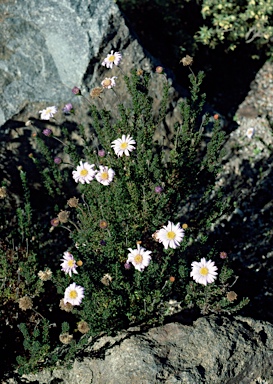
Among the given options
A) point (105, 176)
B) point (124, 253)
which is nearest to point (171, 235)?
point (124, 253)

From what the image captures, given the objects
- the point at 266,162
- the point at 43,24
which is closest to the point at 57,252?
the point at 43,24

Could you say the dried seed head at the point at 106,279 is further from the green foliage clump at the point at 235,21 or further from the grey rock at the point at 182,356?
the green foliage clump at the point at 235,21

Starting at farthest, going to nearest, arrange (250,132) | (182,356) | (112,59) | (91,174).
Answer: (250,132) < (112,59) < (91,174) < (182,356)

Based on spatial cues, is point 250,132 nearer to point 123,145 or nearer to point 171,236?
point 123,145

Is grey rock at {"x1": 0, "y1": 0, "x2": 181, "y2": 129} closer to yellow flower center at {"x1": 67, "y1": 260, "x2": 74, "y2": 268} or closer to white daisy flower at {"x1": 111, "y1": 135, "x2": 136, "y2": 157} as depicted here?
white daisy flower at {"x1": 111, "y1": 135, "x2": 136, "y2": 157}

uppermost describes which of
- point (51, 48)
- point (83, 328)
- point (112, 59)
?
point (51, 48)

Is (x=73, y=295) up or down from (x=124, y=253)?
down

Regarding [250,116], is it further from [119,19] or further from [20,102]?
[20,102]

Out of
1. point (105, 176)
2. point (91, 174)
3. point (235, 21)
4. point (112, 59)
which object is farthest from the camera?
point (235, 21)

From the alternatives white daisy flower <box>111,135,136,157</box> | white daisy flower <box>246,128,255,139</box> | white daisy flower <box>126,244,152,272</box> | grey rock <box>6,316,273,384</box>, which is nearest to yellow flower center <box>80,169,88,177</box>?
white daisy flower <box>111,135,136,157</box>
